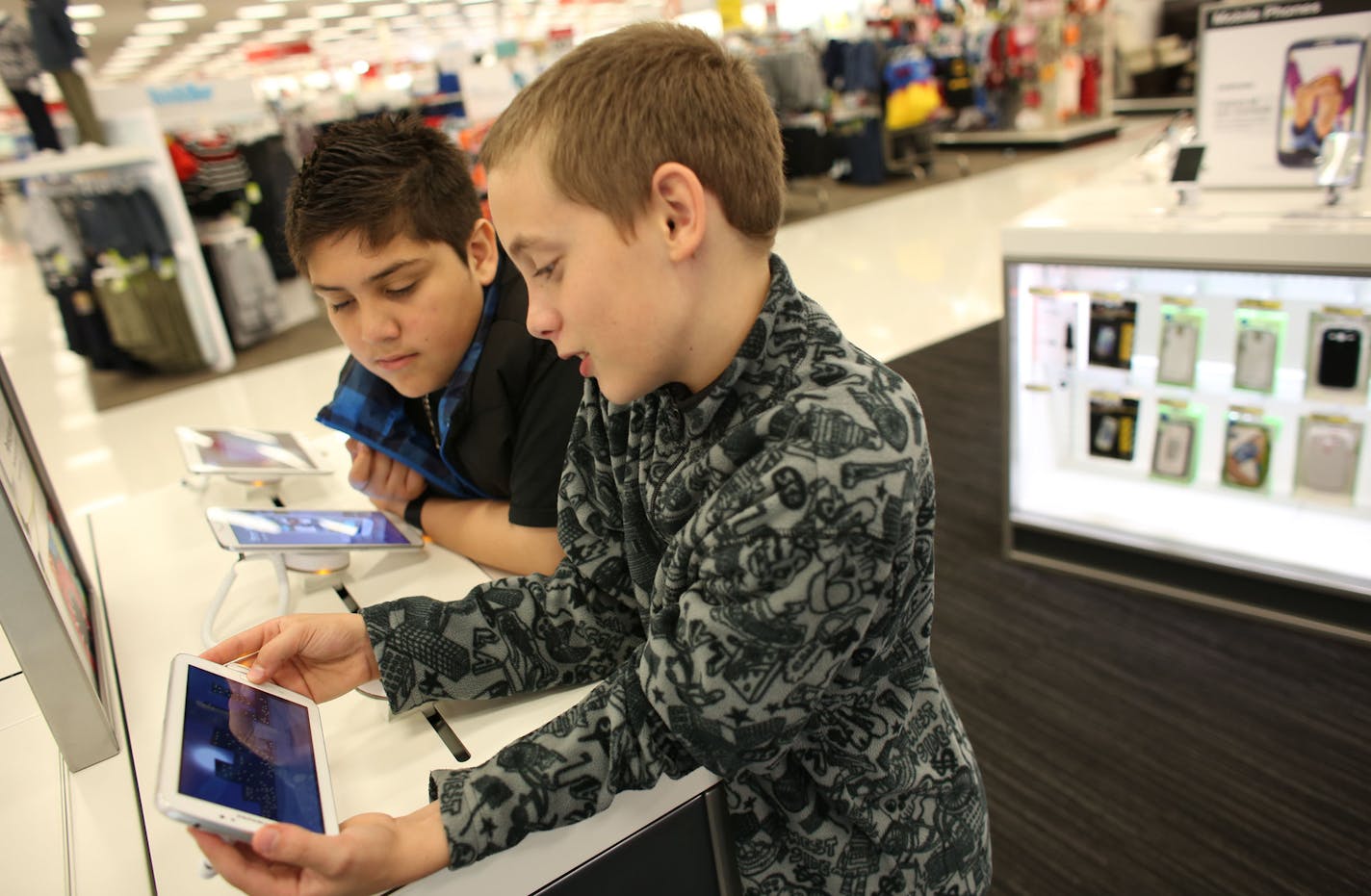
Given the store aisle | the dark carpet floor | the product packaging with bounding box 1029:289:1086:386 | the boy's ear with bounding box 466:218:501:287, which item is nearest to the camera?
the boy's ear with bounding box 466:218:501:287

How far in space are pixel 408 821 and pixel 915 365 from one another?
11.7 feet

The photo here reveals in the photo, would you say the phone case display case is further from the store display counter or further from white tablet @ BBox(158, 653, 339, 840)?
white tablet @ BBox(158, 653, 339, 840)

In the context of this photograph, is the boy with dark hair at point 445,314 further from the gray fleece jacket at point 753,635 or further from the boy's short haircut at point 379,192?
the gray fleece jacket at point 753,635

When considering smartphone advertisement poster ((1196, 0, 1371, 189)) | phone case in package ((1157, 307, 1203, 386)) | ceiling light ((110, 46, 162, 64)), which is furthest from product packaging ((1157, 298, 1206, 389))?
ceiling light ((110, 46, 162, 64))

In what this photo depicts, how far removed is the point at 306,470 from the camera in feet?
5.18

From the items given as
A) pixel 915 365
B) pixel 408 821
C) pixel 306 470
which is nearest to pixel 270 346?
pixel 915 365

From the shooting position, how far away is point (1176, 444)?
2326 mm

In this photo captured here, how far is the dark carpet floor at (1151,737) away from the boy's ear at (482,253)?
139 centimetres

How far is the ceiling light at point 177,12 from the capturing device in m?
15.4

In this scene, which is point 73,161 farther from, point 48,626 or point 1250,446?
point 1250,446

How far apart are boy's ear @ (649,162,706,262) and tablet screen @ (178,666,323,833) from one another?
545 millimetres

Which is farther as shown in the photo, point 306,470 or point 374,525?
point 306,470

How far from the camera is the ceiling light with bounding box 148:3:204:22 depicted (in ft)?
50.4

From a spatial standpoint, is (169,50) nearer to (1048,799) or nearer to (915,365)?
(915,365)
